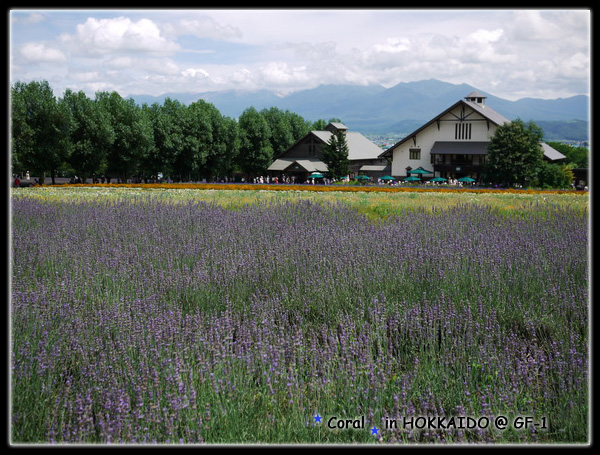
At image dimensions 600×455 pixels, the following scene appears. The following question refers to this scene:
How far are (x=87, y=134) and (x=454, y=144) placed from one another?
34.8 metres

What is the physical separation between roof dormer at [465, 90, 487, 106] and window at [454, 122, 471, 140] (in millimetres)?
4402

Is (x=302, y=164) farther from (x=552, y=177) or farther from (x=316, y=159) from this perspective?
(x=552, y=177)

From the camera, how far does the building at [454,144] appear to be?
5194cm

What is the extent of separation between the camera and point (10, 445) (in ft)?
9.23

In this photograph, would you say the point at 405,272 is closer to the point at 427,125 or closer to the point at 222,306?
the point at 222,306

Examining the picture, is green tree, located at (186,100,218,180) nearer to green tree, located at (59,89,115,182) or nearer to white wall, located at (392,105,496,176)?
green tree, located at (59,89,115,182)

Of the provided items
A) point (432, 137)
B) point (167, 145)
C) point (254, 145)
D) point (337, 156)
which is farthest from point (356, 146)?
point (167, 145)

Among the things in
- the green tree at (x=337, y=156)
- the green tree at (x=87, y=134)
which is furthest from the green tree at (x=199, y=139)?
the green tree at (x=337, y=156)

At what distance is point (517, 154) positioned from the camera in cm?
4209

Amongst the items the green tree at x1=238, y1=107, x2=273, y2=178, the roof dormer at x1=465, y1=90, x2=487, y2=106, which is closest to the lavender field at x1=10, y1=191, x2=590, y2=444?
the roof dormer at x1=465, y1=90, x2=487, y2=106

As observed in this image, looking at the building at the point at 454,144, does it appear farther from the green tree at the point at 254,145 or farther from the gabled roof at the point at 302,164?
the green tree at the point at 254,145

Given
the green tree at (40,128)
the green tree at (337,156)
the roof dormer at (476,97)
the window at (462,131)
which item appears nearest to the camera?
the green tree at (40,128)

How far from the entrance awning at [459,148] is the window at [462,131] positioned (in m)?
0.87

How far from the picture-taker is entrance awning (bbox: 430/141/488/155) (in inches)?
2025
